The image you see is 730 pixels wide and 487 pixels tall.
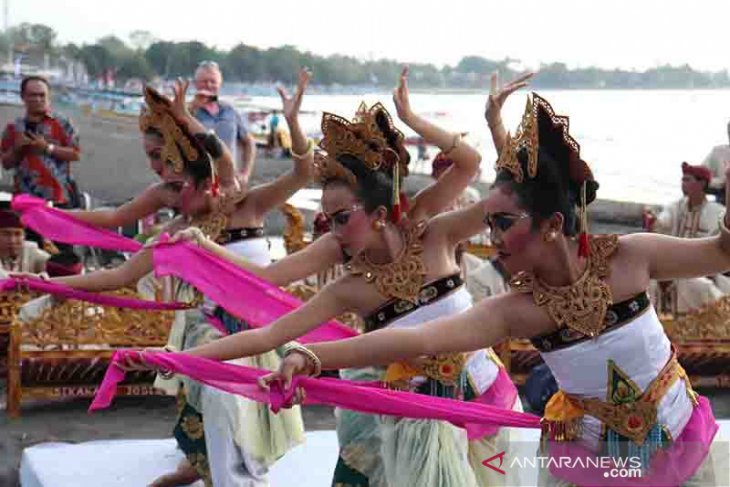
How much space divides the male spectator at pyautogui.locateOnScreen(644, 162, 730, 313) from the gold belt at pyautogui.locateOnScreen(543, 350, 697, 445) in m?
4.40

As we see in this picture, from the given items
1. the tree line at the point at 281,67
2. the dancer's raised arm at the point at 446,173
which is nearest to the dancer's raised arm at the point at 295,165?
the dancer's raised arm at the point at 446,173

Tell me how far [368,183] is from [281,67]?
788 cm

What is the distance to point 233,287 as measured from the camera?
4.12 meters

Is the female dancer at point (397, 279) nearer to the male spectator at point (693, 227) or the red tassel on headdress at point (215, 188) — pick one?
the red tassel on headdress at point (215, 188)

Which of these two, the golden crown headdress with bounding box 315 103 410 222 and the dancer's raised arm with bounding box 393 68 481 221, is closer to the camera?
the golden crown headdress with bounding box 315 103 410 222

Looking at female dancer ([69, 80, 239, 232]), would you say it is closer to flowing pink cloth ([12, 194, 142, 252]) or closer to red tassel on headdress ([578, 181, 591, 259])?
flowing pink cloth ([12, 194, 142, 252])

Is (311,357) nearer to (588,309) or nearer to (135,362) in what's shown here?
(135,362)

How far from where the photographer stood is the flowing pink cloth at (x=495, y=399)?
3.65 metres

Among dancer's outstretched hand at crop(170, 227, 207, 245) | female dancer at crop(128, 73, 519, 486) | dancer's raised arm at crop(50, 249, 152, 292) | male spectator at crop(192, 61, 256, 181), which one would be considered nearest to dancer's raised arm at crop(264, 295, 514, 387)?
female dancer at crop(128, 73, 519, 486)

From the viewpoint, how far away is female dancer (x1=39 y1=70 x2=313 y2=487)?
449 cm

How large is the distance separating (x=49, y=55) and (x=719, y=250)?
9.96 meters

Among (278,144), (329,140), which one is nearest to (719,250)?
(329,140)

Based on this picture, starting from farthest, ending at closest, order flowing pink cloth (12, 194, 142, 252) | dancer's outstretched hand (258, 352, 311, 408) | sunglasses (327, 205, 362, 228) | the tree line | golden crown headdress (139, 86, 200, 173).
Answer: the tree line < flowing pink cloth (12, 194, 142, 252) < golden crown headdress (139, 86, 200, 173) < sunglasses (327, 205, 362, 228) < dancer's outstretched hand (258, 352, 311, 408)

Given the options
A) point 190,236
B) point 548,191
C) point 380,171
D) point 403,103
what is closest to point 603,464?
point 548,191
